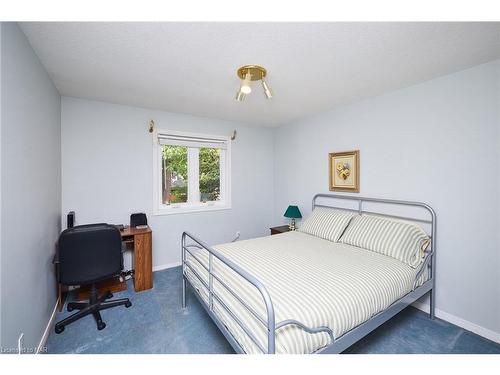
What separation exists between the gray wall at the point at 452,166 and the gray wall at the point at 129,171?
2.04 m

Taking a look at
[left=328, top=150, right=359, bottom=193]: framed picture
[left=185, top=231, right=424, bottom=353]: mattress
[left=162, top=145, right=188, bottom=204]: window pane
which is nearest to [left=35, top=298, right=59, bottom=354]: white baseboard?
[left=185, top=231, right=424, bottom=353]: mattress

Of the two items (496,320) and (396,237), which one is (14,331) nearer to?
(396,237)

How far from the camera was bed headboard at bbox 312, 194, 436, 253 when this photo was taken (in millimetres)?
2186

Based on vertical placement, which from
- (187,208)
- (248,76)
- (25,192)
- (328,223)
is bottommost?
(328,223)

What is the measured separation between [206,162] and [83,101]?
1.75 m

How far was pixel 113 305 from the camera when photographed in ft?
7.41

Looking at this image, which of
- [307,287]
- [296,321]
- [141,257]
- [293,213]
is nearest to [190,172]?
[141,257]

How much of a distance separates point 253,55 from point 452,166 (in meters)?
2.03

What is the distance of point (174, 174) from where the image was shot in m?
3.43

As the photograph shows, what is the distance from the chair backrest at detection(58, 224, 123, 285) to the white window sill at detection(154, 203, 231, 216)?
1.14m

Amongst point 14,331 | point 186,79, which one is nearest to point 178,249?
point 14,331

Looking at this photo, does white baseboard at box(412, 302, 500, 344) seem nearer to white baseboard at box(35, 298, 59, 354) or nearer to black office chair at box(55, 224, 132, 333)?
black office chair at box(55, 224, 132, 333)

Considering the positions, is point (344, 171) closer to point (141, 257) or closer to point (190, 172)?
point (190, 172)
